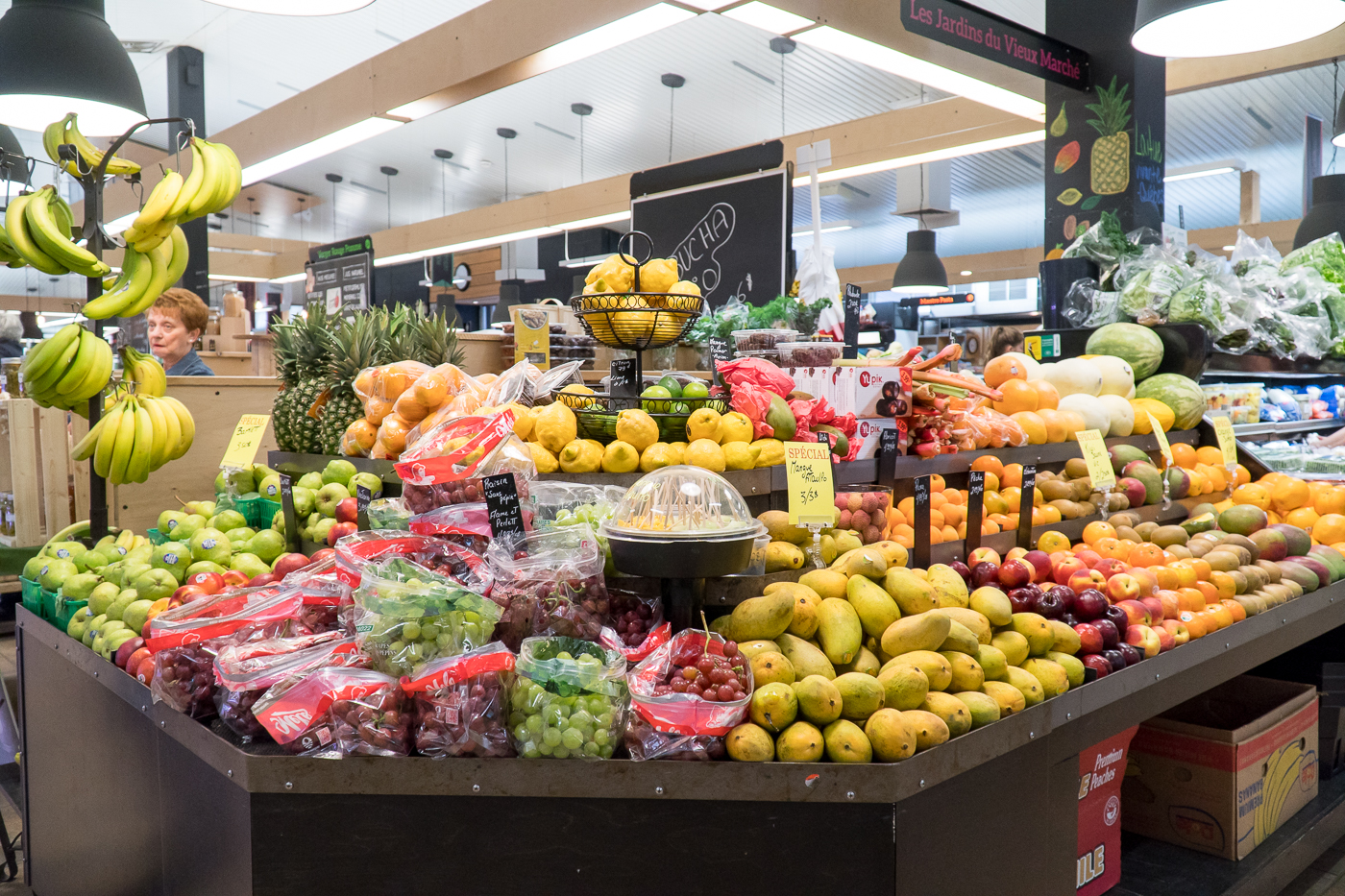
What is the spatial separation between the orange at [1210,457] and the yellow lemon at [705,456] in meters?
2.44

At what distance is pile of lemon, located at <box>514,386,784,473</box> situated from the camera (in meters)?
2.16

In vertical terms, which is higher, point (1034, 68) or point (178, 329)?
point (1034, 68)

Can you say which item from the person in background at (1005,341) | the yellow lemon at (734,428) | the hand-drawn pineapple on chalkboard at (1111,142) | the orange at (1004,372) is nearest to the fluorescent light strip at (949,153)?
the hand-drawn pineapple on chalkboard at (1111,142)

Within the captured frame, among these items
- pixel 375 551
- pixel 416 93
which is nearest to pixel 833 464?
pixel 375 551

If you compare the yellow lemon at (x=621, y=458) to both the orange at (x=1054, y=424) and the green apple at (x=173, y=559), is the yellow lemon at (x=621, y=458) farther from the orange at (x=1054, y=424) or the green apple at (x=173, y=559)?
the orange at (x=1054, y=424)

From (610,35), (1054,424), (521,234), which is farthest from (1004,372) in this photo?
(521,234)

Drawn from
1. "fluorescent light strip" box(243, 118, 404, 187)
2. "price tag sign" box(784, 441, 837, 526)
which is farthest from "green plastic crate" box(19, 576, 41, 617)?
"fluorescent light strip" box(243, 118, 404, 187)

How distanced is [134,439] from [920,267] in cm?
945

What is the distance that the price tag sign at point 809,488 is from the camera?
2055 millimetres

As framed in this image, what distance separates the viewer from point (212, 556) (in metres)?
2.34

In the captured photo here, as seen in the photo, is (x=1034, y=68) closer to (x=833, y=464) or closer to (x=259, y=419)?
(x=833, y=464)

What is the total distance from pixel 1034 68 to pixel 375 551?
12.0 feet

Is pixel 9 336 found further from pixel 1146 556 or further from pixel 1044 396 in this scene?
pixel 1146 556

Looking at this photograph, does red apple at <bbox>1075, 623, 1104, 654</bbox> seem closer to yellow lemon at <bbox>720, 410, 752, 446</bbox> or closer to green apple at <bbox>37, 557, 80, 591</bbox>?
yellow lemon at <bbox>720, 410, 752, 446</bbox>
